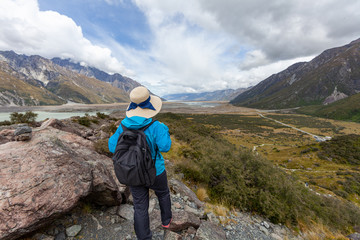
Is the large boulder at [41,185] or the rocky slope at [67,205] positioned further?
the rocky slope at [67,205]

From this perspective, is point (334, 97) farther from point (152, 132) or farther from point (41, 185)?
point (41, 185)

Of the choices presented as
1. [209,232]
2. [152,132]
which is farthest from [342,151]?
[152,132]

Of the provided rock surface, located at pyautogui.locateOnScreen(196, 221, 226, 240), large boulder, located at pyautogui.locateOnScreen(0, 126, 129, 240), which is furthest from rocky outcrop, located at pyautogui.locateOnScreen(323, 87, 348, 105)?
large boulder, located at pyautogui.locateOnScreen(0, 126, 129, 240)

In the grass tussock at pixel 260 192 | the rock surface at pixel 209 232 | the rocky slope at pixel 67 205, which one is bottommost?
the grass tussock at pixel 260 192

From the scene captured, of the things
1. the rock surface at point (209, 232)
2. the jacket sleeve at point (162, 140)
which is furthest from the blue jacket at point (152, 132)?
the rock surface at point (209, 232)

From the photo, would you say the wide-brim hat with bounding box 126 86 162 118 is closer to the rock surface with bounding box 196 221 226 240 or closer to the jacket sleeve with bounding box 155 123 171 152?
the jacket sleeve with bounding box 155 123 171 152

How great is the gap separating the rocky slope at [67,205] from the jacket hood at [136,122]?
2.33 metres

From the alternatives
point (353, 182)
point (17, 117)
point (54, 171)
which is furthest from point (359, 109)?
point (17, 117)

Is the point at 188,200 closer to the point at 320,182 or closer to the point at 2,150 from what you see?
the point at 2,150

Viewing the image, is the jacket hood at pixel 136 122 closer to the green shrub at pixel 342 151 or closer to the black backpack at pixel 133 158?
the black backpack at pixel 133 158

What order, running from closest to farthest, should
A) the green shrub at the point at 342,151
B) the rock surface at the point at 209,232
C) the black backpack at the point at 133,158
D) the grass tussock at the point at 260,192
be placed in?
the black backpack at the point at 133,158, the rock surface at the point at 209,232, the grass tussock at the point at 260,192, the green shrub at the point at 342,151

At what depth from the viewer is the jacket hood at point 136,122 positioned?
2.88 m

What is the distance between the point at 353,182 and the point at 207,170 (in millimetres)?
26946

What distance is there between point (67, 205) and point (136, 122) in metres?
2.65
